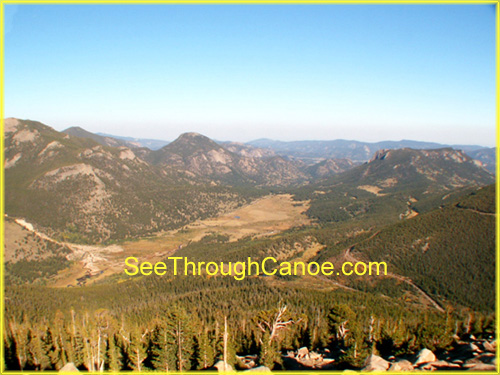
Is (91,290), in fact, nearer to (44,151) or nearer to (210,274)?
(210,274)

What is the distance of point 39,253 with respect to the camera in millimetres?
110625

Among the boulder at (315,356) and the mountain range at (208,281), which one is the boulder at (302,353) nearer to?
the boulder at (315,356)

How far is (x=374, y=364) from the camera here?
29.0 meters

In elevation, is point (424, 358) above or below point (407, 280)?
above

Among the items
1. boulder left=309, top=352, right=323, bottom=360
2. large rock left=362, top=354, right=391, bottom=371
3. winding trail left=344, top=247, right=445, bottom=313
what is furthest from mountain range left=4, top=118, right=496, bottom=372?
boulder left=309, top=352, right=323, bottom=360

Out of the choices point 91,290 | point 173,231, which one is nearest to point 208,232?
point 173,231

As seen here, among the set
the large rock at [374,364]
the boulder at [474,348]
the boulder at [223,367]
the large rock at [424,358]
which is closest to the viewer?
A: the large rock at [374,364]

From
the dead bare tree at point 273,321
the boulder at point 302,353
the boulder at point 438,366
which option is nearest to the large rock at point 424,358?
the boulder at point 438,366

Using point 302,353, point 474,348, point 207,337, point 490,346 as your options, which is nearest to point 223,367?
point 207,337

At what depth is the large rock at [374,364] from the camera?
28.0 m

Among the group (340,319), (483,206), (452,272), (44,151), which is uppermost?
(44,151)

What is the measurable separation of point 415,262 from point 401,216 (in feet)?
305

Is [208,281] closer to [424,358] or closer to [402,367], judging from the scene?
[424,358]

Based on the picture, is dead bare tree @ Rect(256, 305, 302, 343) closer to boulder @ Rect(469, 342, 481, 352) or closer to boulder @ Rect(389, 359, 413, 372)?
boulder @ Rect(389, 359, 413, 372)
